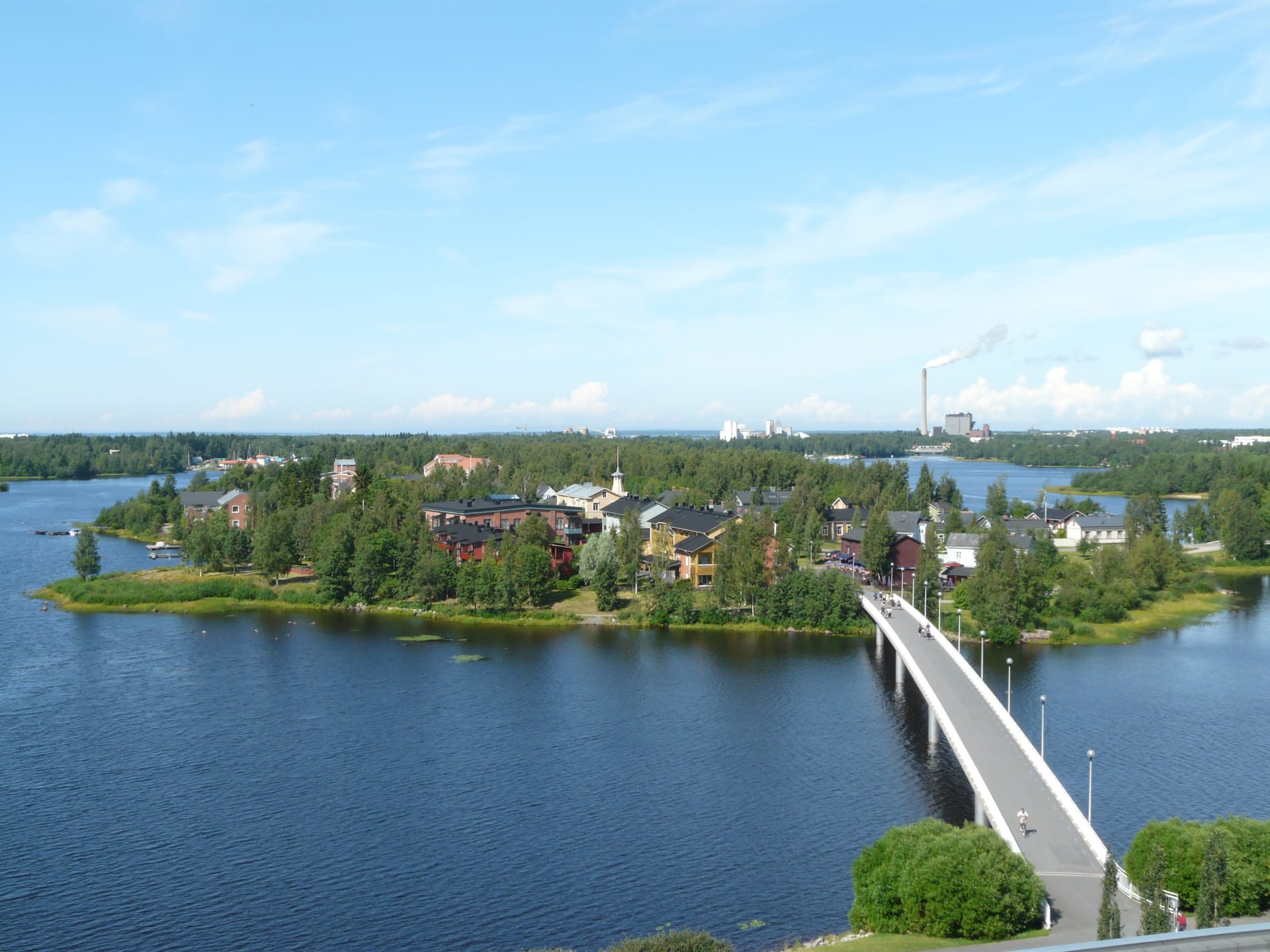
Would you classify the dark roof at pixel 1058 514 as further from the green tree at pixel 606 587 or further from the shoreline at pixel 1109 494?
the green tree at pixel 606 587

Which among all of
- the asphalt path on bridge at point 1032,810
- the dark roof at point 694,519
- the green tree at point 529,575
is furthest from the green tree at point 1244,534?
the green tree at point 529,575

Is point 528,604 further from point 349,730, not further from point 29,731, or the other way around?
point 29,731

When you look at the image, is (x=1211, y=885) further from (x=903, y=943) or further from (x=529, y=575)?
(x=529, y=575)

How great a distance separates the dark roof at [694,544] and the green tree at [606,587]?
469cm

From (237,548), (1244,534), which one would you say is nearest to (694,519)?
(237,548)

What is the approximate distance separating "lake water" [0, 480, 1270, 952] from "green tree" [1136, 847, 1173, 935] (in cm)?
546

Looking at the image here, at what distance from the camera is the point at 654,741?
93.6 ft

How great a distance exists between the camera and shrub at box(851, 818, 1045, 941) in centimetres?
1600

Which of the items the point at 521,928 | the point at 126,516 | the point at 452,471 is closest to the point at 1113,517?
the point at 452,471

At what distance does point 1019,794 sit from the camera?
2098 centimetres

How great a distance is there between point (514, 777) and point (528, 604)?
2223cm

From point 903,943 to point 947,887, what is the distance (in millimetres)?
1155

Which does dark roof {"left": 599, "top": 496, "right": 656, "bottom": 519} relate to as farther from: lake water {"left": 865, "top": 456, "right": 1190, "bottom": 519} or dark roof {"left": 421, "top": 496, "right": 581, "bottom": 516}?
lake water {"left": 865, "top": 456, "right": 1190, "bottom": 519}

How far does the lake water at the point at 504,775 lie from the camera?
18922 millimetres
